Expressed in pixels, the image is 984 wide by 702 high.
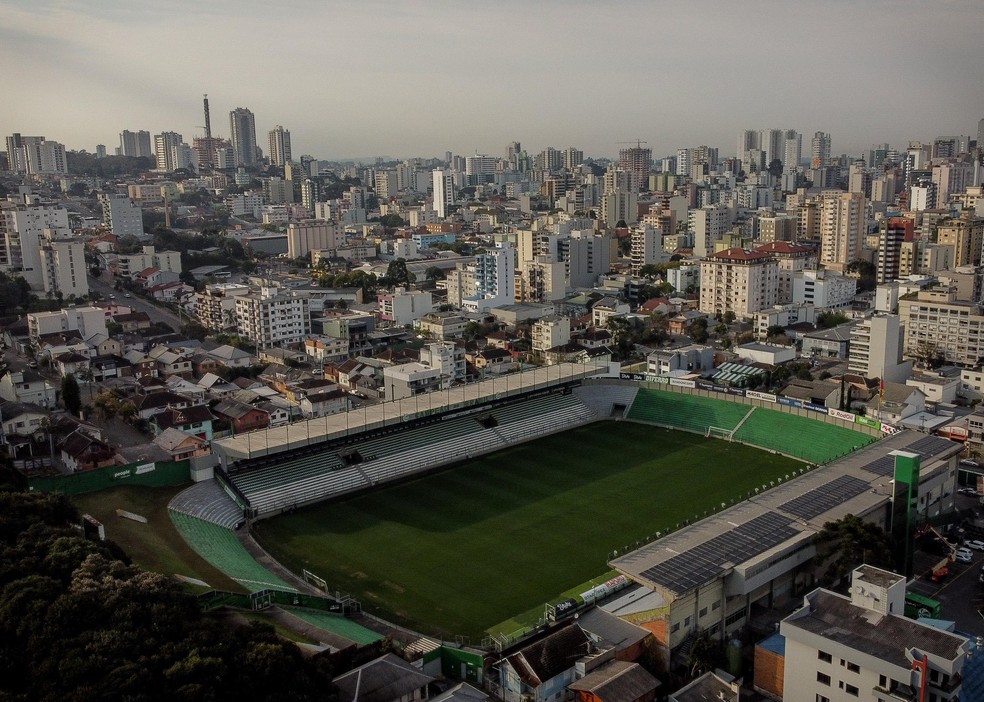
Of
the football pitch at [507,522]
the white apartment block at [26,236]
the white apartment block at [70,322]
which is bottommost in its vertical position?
the football pitch at [507,522]

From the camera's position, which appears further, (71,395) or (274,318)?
(274,318)

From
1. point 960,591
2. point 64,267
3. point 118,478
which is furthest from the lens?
point 64,267

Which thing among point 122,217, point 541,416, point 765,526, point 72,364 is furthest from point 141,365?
point 122,217

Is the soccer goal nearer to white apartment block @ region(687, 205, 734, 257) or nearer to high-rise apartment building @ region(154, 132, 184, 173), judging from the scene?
white apartment block @ region(687, 205, 734, 257)

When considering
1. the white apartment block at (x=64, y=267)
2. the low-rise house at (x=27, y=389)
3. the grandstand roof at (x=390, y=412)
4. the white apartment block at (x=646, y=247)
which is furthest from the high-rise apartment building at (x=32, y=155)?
the grandstand roof at (x=390, y=412)

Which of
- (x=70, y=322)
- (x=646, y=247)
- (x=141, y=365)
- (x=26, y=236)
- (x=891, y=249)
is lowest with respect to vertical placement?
(x=141, y=365)

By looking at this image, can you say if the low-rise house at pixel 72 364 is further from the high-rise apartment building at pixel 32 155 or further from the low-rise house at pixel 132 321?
the high-rise apartment building at pixel 32 155

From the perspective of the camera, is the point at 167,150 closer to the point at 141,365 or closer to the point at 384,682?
the point at 141,365
